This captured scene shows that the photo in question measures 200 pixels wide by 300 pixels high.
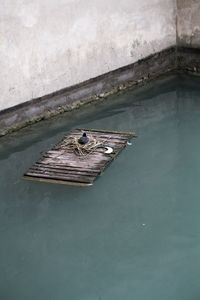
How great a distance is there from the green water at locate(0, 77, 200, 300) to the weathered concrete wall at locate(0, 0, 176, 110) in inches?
21.9

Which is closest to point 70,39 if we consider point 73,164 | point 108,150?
point 108,150

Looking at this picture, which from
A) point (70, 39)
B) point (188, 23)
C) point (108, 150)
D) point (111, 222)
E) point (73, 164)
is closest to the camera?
point (111, 222)

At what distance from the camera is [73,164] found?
5.14 m

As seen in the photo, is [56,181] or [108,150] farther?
[108,150]

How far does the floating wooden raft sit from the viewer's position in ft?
16.1

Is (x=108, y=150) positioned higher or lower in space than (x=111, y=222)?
higher

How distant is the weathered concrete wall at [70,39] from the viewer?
229 inches

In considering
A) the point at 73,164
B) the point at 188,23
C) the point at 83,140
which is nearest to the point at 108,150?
the point at 83,140

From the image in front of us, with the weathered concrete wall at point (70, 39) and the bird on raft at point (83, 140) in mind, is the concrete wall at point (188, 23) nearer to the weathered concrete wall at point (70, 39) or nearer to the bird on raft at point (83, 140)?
the weathered concrete wall at point (70, 39)

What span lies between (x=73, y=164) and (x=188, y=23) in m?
3.35

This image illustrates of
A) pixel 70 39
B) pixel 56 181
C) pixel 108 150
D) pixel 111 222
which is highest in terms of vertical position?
pixel 70 39

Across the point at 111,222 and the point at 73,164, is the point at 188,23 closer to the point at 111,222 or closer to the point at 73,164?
the point at 73,164

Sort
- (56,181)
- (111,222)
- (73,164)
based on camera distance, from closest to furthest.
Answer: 1. (111,222)
2. (56,181)
3. (73,164)

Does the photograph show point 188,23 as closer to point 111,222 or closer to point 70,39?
point 70,39
